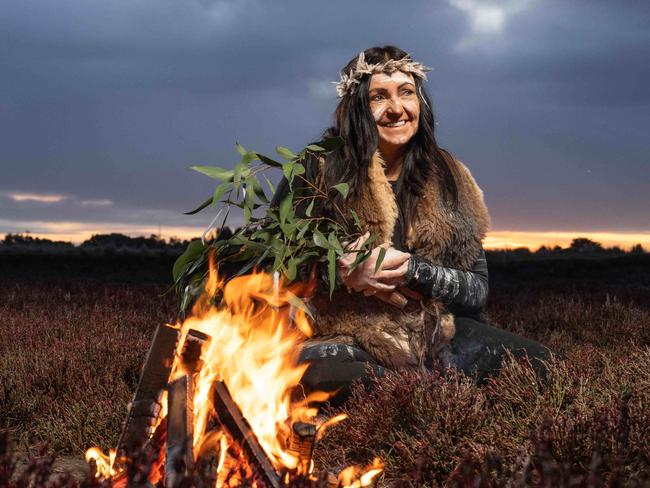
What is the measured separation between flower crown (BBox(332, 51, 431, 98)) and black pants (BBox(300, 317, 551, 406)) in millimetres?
1564

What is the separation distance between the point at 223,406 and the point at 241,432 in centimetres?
14

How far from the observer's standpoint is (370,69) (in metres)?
4.35

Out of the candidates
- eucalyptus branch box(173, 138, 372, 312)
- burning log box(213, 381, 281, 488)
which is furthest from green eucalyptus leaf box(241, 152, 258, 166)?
burning log box(213, 381, 281, 488)

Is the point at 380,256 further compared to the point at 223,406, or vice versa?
the point at 380,256

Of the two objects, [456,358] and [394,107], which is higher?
[394,107]

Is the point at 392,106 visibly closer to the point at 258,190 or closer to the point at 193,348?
the point at 258,190

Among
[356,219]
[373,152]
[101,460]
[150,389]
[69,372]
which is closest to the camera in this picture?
[150,389]

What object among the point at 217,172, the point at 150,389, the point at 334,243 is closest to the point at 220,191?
the point at 217,172

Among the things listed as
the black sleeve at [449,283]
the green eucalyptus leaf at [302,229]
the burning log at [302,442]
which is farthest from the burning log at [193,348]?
the black sleeve at [449,283]

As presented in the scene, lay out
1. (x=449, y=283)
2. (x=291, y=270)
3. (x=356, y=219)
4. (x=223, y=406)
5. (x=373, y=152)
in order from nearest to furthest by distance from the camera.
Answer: (x=223, y=406) → (x=291, y=270) → (x=356, y=219) → (x=449, y=283) → (x=373, y=152)

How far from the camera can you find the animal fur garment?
4191mm

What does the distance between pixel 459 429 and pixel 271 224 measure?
1.42 metres

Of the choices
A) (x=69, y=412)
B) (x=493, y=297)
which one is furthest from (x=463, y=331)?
(x=493, y=297)

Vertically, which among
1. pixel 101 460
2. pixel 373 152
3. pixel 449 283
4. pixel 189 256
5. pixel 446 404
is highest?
pixel 373 152
